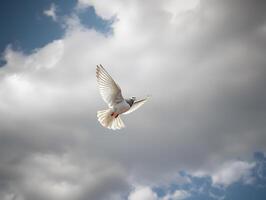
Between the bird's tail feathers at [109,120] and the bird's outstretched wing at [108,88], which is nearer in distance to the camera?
the bird's outstretched wing at [108,88]

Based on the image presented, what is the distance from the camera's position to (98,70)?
25.1 m

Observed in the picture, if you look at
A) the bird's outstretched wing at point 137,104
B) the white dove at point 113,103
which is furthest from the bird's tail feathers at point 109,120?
the bird's outstretched wing at point 137,104

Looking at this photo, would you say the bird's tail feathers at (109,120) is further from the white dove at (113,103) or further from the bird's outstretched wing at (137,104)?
the bird's outstretched wing at (137,104)

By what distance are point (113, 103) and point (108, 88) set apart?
4.30ft

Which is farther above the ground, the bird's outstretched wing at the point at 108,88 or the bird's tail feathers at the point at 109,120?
the bird's outstretched wing at the point at 108,88

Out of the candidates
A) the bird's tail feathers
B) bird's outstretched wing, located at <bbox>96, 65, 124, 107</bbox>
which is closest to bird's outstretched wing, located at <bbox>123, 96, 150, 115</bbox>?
the bird's tail feathers

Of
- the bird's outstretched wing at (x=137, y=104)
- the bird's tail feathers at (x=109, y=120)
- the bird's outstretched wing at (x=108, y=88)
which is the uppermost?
the bird's outstretched wing at (x=137, y=104)

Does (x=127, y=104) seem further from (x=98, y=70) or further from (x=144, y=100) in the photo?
(x=98, y=70)

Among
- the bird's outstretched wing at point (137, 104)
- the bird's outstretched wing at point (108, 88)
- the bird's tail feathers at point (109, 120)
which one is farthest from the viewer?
the bird's outstretched wing at point (137, 104)

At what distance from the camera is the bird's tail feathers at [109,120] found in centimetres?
2731

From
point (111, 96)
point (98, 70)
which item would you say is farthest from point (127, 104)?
point (98, 70)

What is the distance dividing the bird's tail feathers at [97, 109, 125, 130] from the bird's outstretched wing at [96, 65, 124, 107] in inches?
29.9

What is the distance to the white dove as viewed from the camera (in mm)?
25719

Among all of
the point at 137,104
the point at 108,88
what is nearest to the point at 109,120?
the point at 137,104
